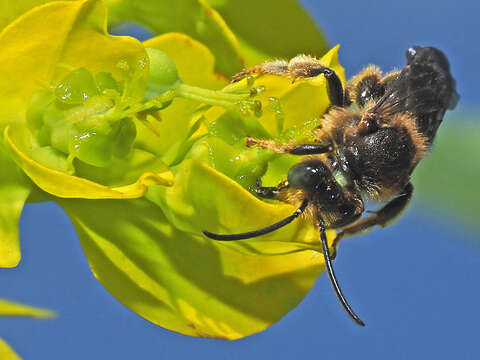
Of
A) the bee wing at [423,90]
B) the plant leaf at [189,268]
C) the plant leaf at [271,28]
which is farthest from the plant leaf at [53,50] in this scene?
the bee wing at [423,90]

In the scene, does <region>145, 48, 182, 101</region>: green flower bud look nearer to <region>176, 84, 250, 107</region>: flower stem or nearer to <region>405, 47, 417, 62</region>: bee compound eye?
<region>176, 84, 250, 107</region>: flower stem

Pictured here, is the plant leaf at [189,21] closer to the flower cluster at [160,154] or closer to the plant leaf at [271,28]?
the flower cluster at [160,154]

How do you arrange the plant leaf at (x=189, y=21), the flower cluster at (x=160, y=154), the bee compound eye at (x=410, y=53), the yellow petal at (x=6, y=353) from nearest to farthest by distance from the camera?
1. the yellow petal at (x=6, y=353)
2. the flower cluster at (x=160, y=154)
3. the plant leaf at (x=189, y=21)
4. the bee compound eye at (x=410, y=53)

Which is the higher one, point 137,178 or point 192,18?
point 192,18

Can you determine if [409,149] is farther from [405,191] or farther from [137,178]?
[137,178]

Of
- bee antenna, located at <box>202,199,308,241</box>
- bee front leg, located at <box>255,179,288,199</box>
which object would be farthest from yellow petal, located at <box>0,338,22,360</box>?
bee front leg, located at <box>255,179,288,199</box>

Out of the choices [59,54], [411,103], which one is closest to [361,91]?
[411,103]
